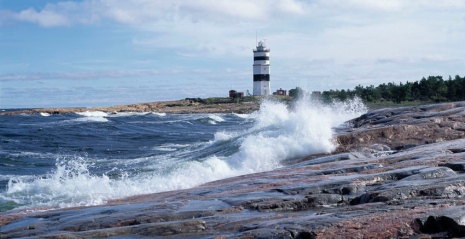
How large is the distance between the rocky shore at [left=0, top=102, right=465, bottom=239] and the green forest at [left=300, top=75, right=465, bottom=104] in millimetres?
44423

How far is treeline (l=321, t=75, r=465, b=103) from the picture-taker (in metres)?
54.4

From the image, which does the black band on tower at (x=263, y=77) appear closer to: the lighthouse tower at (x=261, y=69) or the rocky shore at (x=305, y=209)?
the lighthouse tower at (x=261, y=69)

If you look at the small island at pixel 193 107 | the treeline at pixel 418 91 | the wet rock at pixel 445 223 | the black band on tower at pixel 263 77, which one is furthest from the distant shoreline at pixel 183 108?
the wet rock at pixel 445 223

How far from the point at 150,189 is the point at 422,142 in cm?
861

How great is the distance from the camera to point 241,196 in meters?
9.42

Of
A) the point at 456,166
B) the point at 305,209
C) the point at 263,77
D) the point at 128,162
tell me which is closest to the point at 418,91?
the point at 263,77

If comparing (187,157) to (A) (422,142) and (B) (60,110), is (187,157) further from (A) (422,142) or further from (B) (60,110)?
(B) (60,110)

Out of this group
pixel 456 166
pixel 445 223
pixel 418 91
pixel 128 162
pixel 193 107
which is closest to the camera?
pixel 445 223

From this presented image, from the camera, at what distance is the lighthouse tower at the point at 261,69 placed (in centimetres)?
7212

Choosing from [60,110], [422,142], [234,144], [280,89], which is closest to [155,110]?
[60,110]

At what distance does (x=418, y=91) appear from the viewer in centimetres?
5853

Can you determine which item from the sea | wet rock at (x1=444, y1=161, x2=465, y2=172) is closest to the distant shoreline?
the sea

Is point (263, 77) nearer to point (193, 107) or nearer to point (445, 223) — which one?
point (193, 107)

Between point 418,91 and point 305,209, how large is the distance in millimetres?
53195
